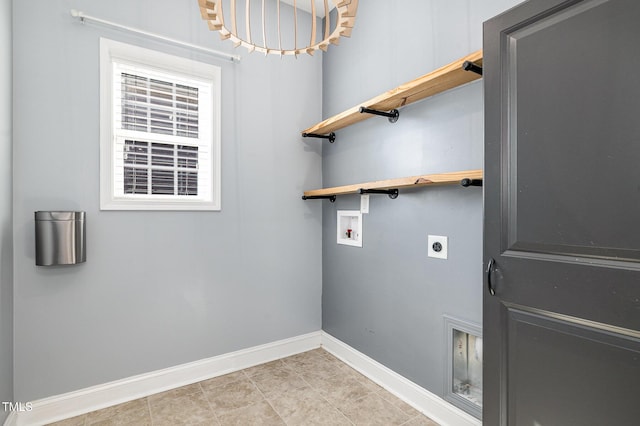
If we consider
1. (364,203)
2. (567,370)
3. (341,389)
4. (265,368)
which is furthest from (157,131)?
(567,370)

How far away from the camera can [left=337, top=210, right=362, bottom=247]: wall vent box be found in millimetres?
2619

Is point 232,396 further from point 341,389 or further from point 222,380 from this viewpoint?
point 341,389

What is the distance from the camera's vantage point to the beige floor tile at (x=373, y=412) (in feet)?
6.47

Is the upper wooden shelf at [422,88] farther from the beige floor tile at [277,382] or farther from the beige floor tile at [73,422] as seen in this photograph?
the beige floor tile at [73,422]

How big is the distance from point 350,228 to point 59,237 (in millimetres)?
1969

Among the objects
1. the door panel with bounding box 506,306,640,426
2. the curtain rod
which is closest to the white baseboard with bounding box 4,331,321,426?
the door panel with bounding box 506,306,640,426

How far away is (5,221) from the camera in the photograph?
181 cm

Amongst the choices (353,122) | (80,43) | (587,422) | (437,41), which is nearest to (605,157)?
(587,422)

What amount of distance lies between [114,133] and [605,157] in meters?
2.59

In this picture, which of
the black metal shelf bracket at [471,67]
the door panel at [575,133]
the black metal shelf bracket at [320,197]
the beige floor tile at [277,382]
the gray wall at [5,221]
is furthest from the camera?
the black metal shelf bracket at [320,197]

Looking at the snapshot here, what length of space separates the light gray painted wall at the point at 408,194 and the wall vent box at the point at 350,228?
0.06 m

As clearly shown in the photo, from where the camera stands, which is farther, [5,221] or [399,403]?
[399,403]

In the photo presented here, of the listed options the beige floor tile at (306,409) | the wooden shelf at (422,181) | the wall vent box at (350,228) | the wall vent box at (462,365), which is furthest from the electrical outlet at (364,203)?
the beige floor tile at (306,409)

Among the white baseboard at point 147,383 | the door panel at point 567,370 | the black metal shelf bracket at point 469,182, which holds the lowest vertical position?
the white baseboard at point 147,383
